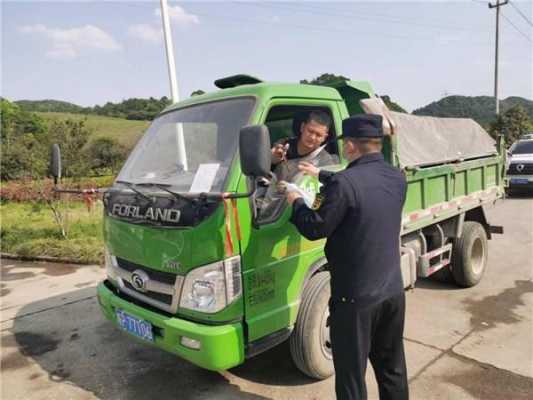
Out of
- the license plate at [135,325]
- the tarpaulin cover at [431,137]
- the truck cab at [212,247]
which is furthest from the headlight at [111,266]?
the tarpaulin cover at [431,137]

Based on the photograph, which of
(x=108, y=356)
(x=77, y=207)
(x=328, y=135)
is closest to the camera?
(x=328, y=135)

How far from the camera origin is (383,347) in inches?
90.7

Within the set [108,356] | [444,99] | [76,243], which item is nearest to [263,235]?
[108,356]

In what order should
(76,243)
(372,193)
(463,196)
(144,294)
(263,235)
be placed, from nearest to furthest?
(372,193), (263,235), (144,294), (463,196), (76,243)

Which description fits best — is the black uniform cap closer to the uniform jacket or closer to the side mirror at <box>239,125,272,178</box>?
the uniform jacket

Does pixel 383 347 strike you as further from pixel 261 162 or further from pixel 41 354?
pixel 41 354

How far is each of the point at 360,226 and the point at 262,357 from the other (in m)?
2.03

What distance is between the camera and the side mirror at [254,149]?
216 cm

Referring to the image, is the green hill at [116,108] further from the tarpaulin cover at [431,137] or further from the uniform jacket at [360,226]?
the uniform jacket at [360,226]

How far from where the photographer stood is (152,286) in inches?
104

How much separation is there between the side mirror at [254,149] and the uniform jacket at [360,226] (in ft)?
0.95

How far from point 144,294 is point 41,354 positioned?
6.24 feet

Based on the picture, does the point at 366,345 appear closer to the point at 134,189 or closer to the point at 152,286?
the point at 152,286

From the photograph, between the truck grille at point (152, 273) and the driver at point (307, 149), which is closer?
the truck grille at point (152, 273)
